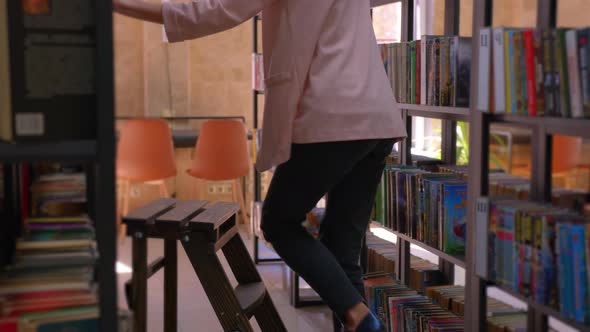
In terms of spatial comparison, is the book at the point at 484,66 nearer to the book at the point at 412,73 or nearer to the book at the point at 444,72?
the book at the point at 444,72

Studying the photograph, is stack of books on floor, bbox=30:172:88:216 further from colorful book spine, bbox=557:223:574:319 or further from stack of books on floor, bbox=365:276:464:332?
stack of books on floor, bbox=365:276:464:332

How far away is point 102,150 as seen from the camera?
136 centimetres

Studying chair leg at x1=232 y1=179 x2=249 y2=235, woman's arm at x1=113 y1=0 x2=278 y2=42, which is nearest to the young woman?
woman's arm at x1=113 y1=0 x2=278 y2=42

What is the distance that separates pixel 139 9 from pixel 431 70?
1153 mm

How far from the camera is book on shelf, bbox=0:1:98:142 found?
1334mm

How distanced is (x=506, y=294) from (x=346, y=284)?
44 centimetres

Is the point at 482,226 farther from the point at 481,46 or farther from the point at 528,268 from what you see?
the point at 481,46

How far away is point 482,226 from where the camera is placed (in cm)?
212

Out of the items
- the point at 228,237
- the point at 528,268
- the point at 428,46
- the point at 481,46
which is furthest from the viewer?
the point at 428,46

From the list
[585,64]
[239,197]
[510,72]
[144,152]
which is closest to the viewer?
[585,64]

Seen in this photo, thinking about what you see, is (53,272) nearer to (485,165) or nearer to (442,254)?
(485,165)

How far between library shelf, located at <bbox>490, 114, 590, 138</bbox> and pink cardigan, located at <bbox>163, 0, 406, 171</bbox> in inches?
13.3

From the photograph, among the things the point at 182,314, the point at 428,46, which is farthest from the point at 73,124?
the point at 182,314

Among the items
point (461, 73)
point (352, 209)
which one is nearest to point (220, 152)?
point (461, 73)
